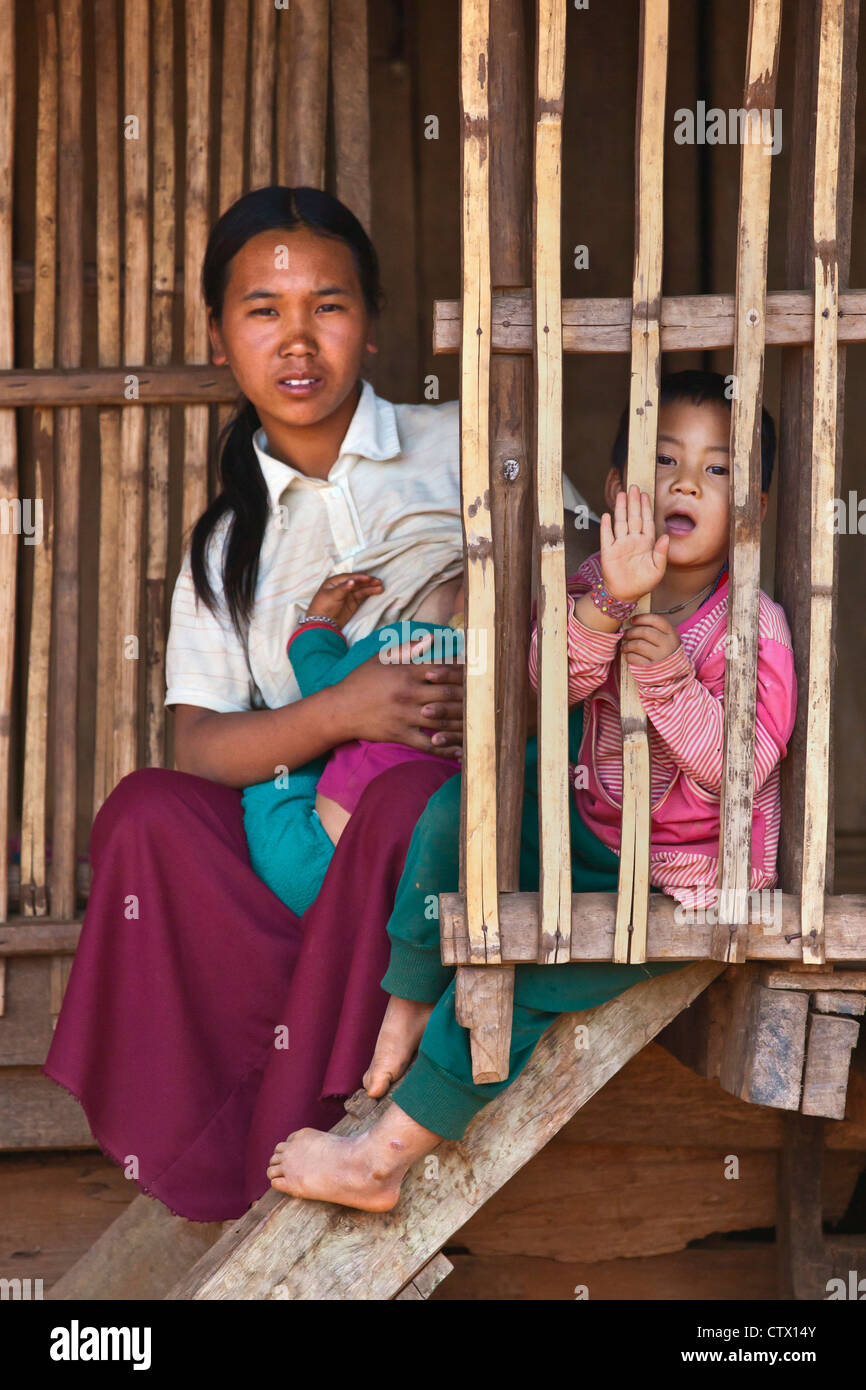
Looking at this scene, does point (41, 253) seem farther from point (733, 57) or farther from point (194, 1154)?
point (194, 1154)

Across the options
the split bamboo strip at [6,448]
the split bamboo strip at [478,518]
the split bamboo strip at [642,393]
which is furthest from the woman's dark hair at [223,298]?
the split bamboo strip at [642,393]

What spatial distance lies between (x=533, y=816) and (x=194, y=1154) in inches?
32.0

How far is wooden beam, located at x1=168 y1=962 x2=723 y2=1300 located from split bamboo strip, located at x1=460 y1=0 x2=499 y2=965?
30 centimetres

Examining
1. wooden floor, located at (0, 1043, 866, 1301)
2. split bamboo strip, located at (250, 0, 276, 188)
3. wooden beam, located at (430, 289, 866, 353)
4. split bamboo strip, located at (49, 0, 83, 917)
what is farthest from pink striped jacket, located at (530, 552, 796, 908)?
split bamboo strip, located at (250, 0, 276, 188)

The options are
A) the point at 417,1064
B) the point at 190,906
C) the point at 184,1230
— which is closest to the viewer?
the point at 417,1064

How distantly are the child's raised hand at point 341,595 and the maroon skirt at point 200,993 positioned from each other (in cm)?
43

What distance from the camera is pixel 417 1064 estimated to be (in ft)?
7.47

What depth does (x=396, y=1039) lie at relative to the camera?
235cm

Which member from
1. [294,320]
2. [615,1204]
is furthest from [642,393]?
[615,1204]

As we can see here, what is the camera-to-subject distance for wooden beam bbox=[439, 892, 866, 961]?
7.36 feet

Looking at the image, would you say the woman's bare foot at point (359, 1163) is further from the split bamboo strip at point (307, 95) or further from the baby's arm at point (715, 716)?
the split bamboo strip at point (307, 95)

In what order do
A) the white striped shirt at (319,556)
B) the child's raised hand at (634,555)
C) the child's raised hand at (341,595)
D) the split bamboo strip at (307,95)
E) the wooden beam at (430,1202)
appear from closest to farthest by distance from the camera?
the child's raised hand at (634,555), the wooden beam at (430,1202), the child's raised hand at (341,595), the white striped shirt at (319,556), the split bamboo strip at (307,95)

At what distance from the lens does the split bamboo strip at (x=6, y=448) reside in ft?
10.8
